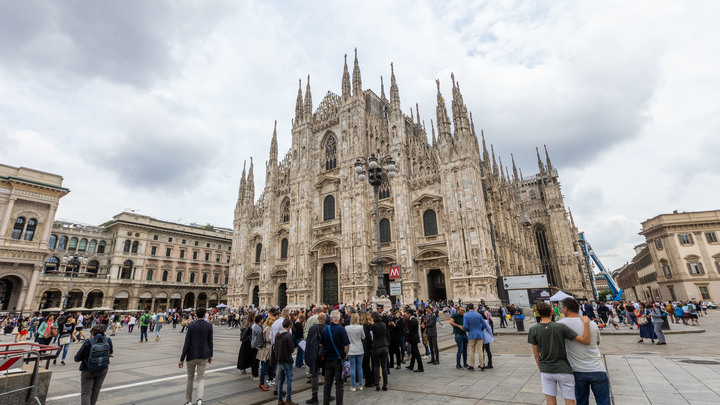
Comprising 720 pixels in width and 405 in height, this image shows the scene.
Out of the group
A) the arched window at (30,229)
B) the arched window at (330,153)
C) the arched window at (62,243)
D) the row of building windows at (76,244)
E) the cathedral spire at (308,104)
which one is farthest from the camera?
the arched window at (62,243)

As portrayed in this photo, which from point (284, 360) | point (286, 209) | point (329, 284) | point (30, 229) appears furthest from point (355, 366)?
point (30, 229)

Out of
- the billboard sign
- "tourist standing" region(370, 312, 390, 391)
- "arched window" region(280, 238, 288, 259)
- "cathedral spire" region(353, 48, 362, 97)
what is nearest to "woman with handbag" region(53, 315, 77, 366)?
"tourist standing" region(370, 312, 390, 391)

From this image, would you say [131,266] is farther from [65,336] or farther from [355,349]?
[355,349]

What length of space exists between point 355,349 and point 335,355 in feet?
2.85

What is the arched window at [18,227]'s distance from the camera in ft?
115

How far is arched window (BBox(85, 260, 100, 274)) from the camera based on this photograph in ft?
145

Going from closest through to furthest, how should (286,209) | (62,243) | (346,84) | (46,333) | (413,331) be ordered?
(413,331) → (46,333) → (346,84) → (286,209) → (62,243)

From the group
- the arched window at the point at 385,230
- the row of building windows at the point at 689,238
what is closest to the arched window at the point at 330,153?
the arched window at the point at 385,230

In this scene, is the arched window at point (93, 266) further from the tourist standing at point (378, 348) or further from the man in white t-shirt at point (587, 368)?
the man in white t-shirt at point (587, 368)

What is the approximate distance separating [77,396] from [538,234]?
6301 centimetres

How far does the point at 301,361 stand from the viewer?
363 inches

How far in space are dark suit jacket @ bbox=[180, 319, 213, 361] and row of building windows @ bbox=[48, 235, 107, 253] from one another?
52.1m

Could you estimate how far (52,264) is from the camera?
4166 cm

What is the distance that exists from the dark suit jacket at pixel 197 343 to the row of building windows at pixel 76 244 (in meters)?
52.1
